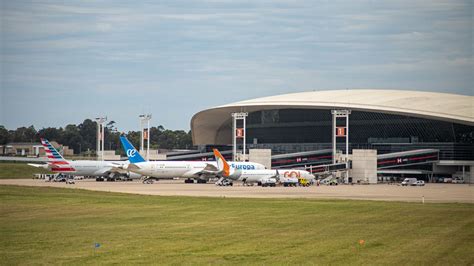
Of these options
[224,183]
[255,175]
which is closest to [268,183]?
[255,175]

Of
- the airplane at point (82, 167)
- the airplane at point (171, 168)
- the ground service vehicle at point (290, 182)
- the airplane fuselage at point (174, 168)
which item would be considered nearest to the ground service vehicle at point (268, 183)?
the ground service vehicle at point (290, 182)

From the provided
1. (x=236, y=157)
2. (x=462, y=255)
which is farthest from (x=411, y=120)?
(x=462, y=255)

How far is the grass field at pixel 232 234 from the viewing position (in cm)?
2730

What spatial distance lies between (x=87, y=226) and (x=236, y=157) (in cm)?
11287

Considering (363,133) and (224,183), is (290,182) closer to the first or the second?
(224,183)

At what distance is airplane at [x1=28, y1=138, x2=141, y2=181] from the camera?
377 ft

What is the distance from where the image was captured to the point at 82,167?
119m

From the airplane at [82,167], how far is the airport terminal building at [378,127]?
3692 cm

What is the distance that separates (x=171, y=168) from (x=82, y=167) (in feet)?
47.4

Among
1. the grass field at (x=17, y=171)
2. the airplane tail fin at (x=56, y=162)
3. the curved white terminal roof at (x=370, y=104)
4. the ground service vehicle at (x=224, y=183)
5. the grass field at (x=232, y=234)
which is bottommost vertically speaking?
the grass field at (x=232, y=234)

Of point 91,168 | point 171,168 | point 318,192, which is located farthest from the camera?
point 91,168

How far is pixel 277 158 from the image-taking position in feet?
488

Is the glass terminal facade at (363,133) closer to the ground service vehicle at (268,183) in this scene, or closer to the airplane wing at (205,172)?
the airplane wing at (205,172)

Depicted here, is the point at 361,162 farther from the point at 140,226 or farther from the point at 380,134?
the point at 140,226
